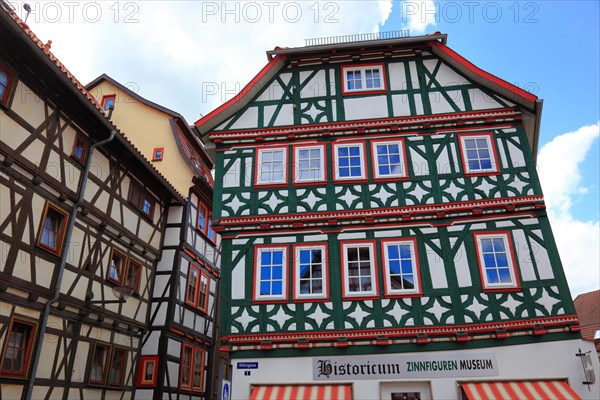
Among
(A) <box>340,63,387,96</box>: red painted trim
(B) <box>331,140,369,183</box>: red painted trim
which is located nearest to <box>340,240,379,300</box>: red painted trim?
(B) <box>331,140,369,183</box>: red painted trim

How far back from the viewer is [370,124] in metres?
15.8

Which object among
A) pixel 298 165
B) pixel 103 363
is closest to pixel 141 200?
pixel 103 363

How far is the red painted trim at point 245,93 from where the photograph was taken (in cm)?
1606

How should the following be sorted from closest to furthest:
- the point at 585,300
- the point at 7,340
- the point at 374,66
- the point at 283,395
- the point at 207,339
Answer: the point at 7,340
the point at 283,395
the point at 374,66
the point at 207,339
the point at 585,300

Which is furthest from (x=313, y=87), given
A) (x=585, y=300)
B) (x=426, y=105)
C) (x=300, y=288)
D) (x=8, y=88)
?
(x=585, y=300)

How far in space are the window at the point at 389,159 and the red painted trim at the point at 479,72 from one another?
130 inches

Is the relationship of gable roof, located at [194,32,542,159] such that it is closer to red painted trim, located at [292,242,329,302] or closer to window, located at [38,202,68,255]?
window, located at [38,202,68,255]

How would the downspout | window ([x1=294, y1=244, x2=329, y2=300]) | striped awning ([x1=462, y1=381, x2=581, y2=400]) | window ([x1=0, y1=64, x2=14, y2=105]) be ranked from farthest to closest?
window ([x1=294, y1=244, x2=329, y2=300]), the downspout, window ([x1=0, y1=64, x2=14, y2=105]), striped awning ([x1=462, y1=381, x2=581, y2=400])

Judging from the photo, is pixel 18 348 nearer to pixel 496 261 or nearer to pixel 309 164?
pixel 309 164

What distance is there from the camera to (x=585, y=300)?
39.2m

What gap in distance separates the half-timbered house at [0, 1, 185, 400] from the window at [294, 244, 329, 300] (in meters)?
5.02

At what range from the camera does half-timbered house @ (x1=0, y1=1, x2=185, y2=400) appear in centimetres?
1217

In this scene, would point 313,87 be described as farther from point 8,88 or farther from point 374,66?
point 8,88

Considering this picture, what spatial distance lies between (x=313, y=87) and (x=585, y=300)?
33631 millimetres
